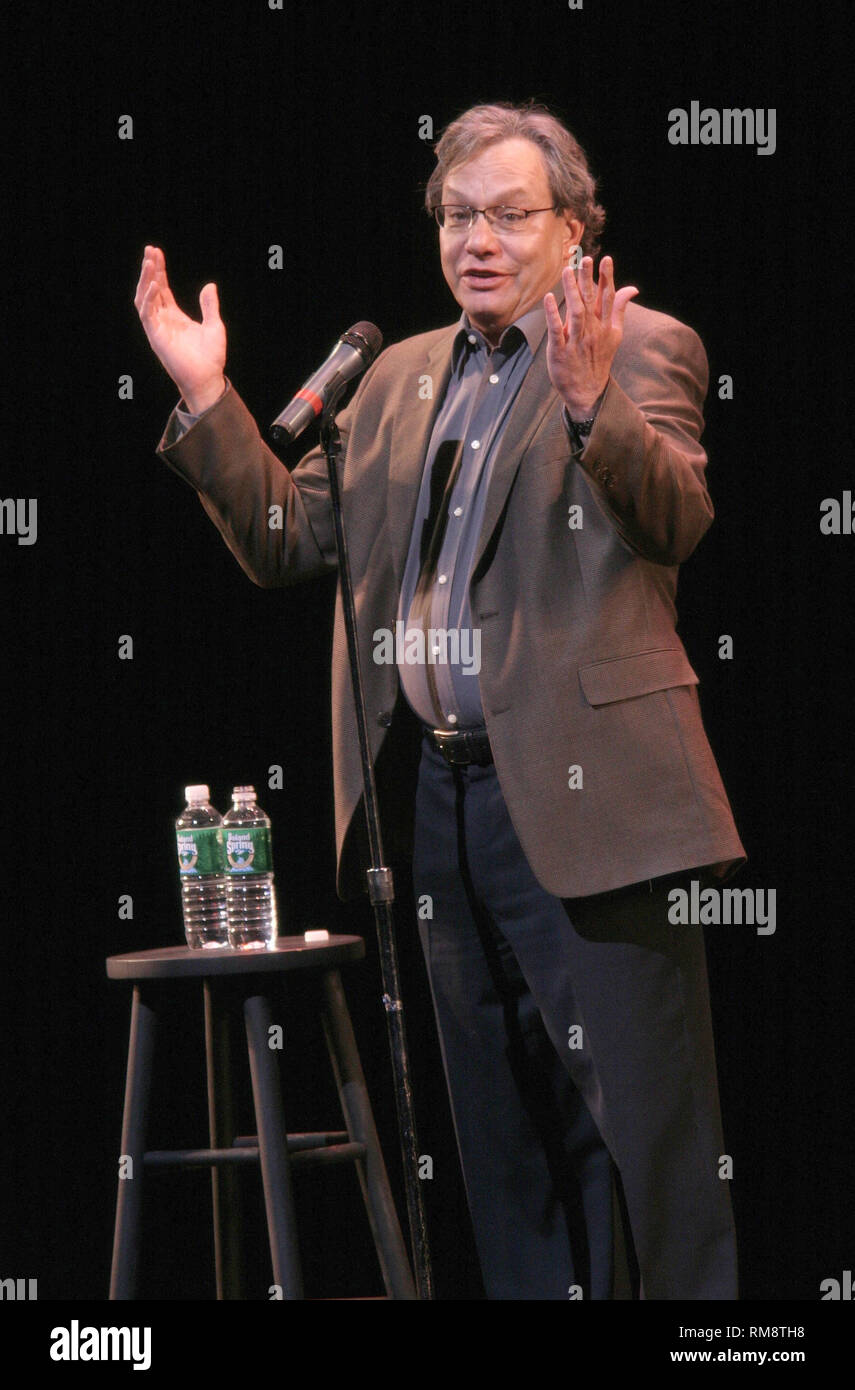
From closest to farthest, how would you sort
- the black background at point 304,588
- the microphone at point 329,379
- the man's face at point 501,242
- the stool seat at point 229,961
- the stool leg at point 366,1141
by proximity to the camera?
the microphone at point 329,379 < the stool seat at point 229,961 < the stool leg at point 366,1141 < the man's face at point 501,242 < the black background at point 304,588

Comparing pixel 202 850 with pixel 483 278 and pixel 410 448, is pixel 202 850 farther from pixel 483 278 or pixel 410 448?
pixel 483 278

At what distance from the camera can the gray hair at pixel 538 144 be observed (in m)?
2.30

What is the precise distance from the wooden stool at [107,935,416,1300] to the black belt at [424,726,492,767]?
30 centimetres

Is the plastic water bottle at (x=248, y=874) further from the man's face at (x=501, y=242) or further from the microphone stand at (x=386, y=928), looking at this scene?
the man's face at (x=501, y=242)

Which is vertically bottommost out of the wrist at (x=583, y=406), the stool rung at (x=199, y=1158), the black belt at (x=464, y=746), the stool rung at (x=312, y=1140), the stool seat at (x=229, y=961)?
the stool rung at (x=312, y=1140)

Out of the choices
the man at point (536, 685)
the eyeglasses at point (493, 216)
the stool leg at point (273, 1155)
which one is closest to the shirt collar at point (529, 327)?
the man at point (536, 685)

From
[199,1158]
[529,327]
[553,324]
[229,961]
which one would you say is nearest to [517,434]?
[529,327]

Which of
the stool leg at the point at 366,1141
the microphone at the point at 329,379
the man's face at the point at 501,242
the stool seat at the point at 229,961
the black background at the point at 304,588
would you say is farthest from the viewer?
→ the black background at the point at 304,588

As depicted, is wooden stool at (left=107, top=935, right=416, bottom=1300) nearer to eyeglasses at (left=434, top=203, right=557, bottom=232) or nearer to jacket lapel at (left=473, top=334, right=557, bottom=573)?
jacket lapel at (left=473, top=334, right=557, bottom=573)

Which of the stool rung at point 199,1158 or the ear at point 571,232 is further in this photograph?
the ear at point 571,232

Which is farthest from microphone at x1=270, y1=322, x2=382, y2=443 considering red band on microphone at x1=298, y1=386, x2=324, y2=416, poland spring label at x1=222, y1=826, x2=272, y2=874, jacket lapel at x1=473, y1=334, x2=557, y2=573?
poland spring label at x1=222, y1=826, x2=272, y2=874

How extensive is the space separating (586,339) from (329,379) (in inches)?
13.1

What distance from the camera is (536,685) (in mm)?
2078

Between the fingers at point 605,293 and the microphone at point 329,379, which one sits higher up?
the fingers at point 605,293
